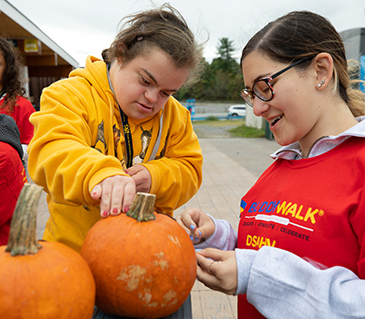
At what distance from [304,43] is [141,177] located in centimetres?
95

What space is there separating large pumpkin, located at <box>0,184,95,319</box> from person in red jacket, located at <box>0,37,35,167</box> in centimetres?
313

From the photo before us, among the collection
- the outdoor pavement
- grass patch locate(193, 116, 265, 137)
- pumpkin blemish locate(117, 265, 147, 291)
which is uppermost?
pumpkin blemish locate(117, 265, 147, 291)

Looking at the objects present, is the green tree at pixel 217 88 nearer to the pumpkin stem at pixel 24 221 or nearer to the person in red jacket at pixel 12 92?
the person in red jacket at pixel 12 92

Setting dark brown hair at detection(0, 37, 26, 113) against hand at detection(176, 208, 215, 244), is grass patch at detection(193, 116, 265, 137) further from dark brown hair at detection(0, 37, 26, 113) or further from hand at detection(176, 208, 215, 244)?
hand at detection(176, 208, 215, 244)

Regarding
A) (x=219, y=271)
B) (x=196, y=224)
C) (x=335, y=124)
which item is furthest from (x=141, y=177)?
(x=335, y=124)

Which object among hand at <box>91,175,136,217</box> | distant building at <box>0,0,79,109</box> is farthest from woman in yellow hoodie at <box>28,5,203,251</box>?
distant building at <box>0,0,79,109</box>

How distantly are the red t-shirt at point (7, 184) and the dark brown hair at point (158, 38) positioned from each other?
3.87 ft

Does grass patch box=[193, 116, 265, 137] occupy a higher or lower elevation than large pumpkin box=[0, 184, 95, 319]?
lower

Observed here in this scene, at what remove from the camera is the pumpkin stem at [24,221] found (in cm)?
87

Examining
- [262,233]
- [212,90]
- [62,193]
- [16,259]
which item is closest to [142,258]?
[16,259]

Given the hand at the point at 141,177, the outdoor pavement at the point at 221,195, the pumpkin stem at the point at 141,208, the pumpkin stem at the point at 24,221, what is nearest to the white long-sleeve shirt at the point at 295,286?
the pumpkin stem at the point at 141,208

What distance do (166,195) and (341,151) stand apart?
2.72 feet

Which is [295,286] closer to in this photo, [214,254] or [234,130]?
[214,254]

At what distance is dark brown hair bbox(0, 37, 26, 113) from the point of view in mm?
3803
